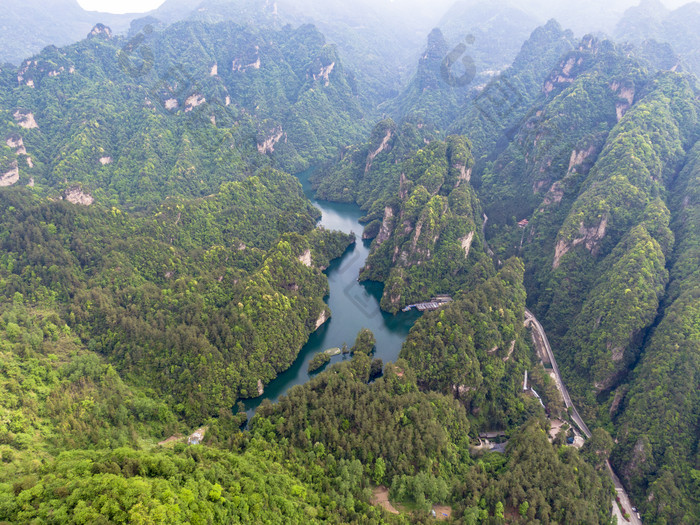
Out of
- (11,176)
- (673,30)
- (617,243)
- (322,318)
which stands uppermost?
(673,30)

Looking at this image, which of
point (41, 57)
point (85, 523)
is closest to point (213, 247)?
point (85, 523)

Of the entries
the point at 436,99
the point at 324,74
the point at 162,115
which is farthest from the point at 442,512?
the point at 324,74

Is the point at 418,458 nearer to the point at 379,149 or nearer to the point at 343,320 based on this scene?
the point at 343,320

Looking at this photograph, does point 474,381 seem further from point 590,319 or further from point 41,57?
point 41,57

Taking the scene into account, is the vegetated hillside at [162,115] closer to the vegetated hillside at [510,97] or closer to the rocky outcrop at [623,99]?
the vegetated hillside at [510,97]

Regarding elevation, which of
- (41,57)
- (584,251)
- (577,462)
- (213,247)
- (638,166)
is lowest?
(41,57)

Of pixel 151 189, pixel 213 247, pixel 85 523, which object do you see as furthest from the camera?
pixel 151 189
